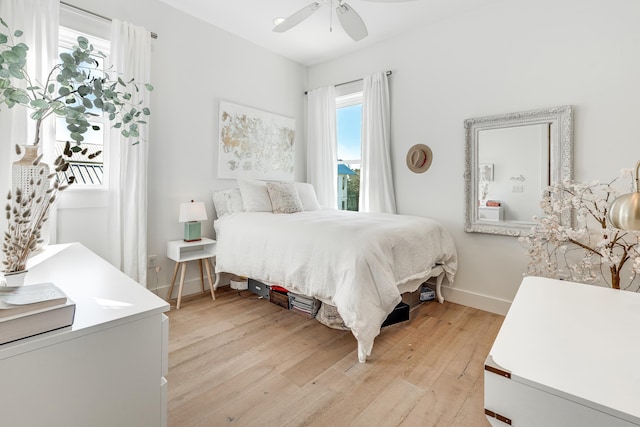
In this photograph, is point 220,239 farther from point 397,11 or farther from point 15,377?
point 397,11

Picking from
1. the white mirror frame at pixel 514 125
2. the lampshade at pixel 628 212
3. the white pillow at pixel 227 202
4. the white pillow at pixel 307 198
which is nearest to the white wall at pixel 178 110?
the white pillow at pixel 227 202

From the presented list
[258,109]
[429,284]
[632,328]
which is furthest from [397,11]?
[632,328]

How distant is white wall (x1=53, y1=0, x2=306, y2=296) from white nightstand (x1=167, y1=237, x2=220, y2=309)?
0.14 m

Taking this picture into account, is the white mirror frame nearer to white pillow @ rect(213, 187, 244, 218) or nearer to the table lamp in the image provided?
white pillow @ rect(213, 187, 244, 218)

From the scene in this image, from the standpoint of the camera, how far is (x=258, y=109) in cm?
369

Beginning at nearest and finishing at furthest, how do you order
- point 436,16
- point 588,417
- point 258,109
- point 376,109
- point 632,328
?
point 588,417 → point 632,328 → point 436,16 → point 376,109 → point 258,109

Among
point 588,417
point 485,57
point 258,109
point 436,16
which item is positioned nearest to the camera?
point 588,417

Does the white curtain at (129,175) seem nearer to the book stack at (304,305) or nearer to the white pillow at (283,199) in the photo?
the white pillow at (283,199)

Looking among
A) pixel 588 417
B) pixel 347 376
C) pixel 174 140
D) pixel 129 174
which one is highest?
pixel 174 140

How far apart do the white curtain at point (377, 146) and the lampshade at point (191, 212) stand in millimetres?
1809

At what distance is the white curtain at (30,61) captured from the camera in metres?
2.00

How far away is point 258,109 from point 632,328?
3623mm

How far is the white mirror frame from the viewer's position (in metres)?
2.41

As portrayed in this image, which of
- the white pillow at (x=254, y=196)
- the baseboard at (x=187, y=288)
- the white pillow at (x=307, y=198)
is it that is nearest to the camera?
the baseboard at (x=187, y=288)
